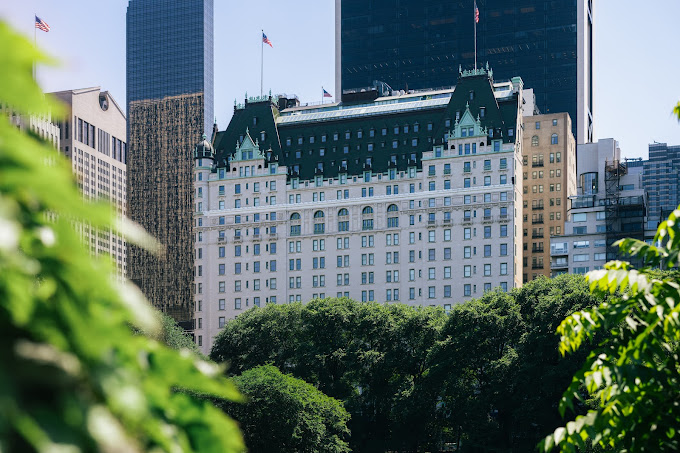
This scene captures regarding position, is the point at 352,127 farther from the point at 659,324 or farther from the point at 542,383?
the point at 659,324

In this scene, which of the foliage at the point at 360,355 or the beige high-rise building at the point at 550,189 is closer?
the foliage at the point at 360,355

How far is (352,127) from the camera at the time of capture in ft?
591

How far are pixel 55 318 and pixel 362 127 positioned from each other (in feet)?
582

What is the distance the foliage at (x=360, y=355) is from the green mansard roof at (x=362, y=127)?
5493 cm

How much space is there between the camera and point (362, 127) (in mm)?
179375

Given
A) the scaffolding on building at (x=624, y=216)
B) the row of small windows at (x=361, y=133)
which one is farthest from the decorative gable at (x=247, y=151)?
the scaffolding on building at (x=624, y=216)

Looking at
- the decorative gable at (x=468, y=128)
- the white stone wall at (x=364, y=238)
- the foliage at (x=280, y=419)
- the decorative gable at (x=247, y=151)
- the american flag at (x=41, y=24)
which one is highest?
the american flag at (x=41, y=24)

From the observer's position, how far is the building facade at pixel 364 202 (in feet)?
537

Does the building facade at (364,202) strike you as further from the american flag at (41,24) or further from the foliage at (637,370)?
the foliage at (637,370)

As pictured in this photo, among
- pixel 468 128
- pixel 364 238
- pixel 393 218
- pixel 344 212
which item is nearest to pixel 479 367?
pixel 468 128

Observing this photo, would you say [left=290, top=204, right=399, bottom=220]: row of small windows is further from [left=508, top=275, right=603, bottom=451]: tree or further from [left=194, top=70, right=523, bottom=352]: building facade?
[left=508, top=275, right=603, bottom=451]: tree

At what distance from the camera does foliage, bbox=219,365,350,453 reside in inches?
3450

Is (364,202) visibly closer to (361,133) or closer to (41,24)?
(361,133)

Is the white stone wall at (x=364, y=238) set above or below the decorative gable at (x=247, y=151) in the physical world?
below
